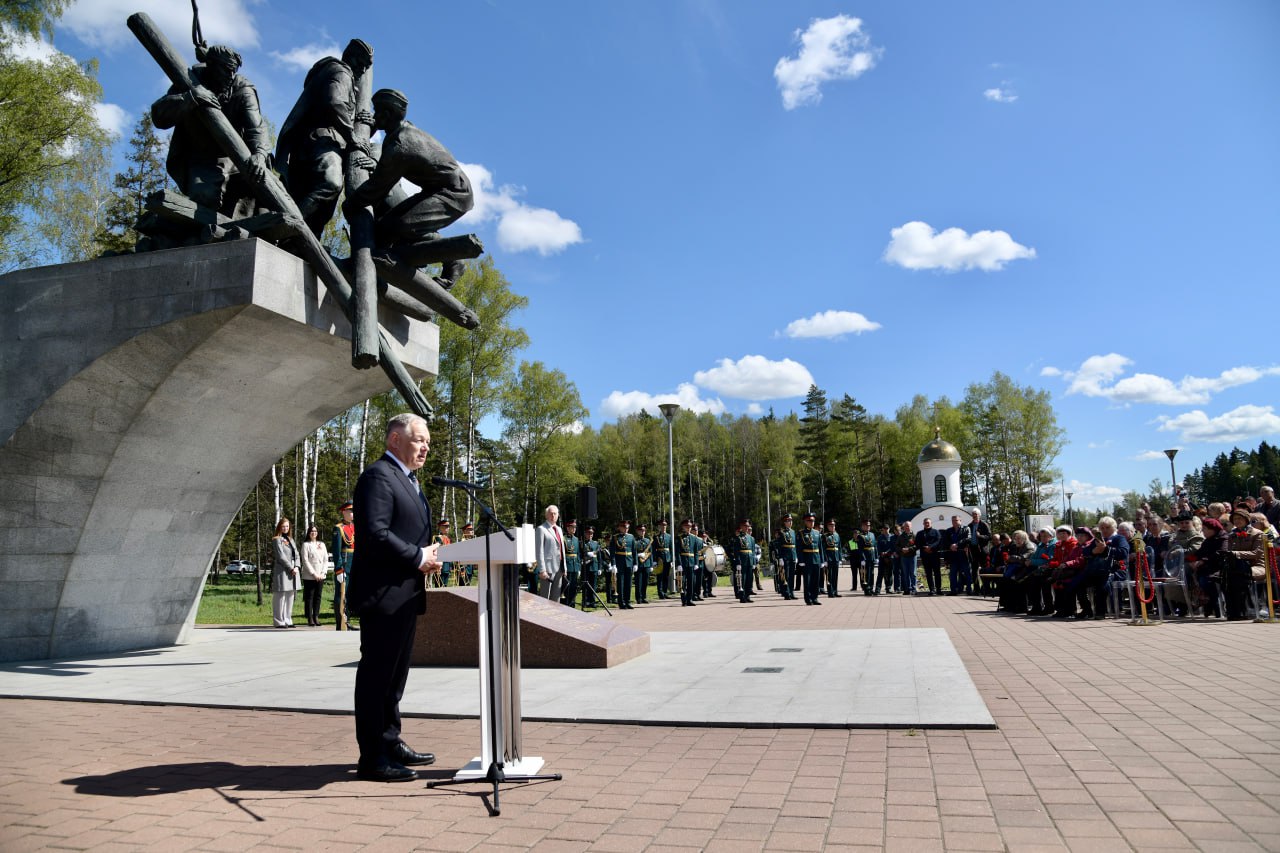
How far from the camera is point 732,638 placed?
10.1 metres

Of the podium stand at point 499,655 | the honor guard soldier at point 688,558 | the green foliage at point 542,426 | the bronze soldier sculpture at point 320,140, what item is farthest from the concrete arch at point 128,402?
the green foliage at point 542,426

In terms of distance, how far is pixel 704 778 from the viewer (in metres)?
3.97

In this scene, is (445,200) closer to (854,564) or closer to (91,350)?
(91,350)

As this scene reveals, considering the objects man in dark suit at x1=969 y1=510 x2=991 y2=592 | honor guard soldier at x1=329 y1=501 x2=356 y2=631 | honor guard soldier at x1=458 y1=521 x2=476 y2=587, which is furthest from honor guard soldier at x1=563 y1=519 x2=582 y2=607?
man in dark suit at x1=969 y1=510 x2=991 y2=592

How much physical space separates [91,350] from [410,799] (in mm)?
6045

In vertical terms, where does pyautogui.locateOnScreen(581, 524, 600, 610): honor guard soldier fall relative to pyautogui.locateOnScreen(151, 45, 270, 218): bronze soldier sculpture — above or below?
below

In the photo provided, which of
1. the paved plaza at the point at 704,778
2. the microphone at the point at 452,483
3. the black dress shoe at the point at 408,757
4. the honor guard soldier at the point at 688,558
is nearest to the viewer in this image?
the paved plaza at the point at 704,778

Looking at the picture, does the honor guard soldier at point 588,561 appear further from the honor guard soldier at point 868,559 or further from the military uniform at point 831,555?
the honor guard soldier at point 868,559

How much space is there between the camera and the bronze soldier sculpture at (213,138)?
7957 mm

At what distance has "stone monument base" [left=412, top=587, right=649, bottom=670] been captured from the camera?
7.67m

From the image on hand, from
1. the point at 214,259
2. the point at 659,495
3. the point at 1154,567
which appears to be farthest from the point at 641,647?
the point at 659,495

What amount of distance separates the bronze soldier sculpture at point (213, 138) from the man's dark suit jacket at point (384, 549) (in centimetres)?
530

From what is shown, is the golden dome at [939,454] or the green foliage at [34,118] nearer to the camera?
the green foliage at [34,118]

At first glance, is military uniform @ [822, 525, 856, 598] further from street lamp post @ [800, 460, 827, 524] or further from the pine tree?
street lamp post @ [800, 460, 827, 524]
